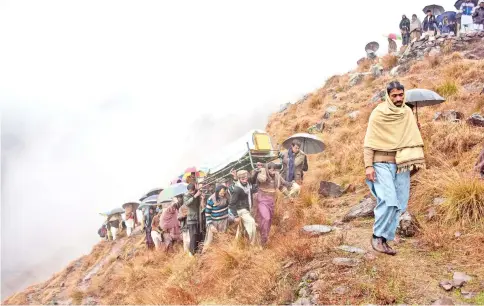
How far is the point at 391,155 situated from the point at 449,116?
679 cm

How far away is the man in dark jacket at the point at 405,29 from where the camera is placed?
23.3 metres

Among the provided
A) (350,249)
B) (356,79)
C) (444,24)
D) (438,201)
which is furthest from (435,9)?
(350,249)

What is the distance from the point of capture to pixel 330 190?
10172 mm

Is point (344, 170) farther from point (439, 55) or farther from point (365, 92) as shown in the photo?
point (439, 55)

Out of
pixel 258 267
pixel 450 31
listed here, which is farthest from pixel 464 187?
pixel 450 31

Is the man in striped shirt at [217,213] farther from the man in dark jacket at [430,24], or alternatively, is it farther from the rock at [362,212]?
the man in dark jacket at [430,24]

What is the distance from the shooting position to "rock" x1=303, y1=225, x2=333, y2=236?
669cm

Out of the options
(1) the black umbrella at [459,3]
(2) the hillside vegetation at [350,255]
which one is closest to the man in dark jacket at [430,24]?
(1) the black umbrella at [459,3]

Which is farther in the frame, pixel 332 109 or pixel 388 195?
pixel 332 109

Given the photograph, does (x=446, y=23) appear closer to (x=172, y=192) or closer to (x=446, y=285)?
(x=172, y=192)

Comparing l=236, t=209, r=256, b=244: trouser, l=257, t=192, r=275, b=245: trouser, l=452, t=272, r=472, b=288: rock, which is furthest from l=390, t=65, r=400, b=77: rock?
l=452, t=272, r=472, b=288: rock

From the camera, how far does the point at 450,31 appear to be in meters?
21.3

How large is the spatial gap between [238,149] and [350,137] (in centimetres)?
407

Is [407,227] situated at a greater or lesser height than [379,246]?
lesser
